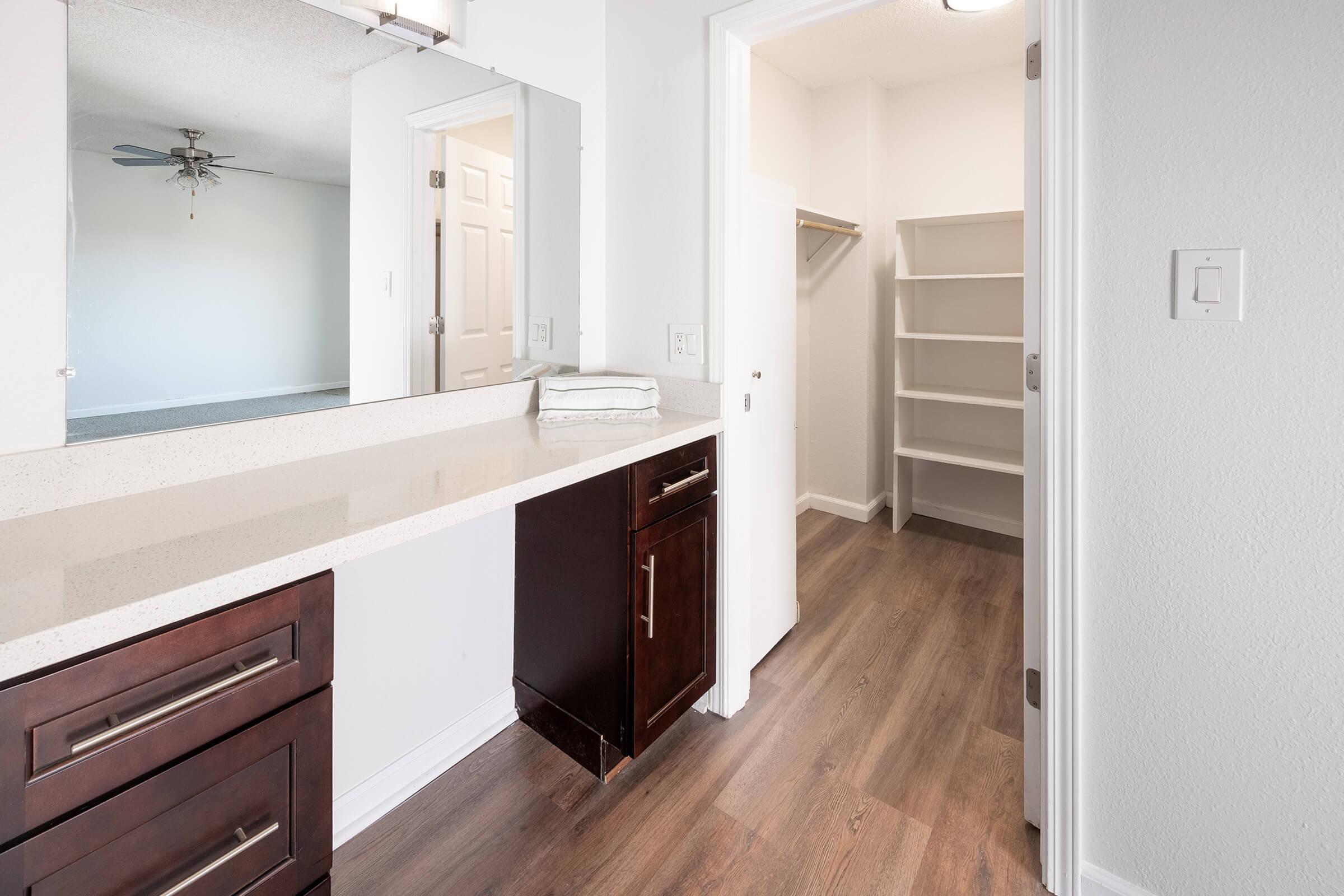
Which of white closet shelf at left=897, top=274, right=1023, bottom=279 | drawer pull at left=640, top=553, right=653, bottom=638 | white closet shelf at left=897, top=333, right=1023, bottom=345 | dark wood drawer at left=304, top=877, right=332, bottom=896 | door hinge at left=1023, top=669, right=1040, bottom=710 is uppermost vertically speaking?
white closet shelf at left=897, top=274, right=1023, bottom=279

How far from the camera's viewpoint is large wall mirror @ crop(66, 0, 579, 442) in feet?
3.79

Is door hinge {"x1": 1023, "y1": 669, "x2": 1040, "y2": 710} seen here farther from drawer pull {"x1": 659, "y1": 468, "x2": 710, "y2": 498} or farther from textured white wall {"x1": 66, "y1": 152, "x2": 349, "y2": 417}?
textured white wall {"x1": 66, "y1": 152, "x2": 349, "y2": 417}

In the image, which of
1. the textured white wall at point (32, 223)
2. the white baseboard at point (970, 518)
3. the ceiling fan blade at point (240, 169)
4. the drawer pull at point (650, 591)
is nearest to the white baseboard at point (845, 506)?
the white baseboard at point (970, 518)

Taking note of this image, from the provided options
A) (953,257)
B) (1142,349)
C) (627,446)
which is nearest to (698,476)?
(627,446)

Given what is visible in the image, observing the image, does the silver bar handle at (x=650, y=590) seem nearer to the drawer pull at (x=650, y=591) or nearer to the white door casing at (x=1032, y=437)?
the drawer pull at (x=650, y=591)

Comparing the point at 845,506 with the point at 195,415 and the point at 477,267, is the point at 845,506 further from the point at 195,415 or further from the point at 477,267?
the point at 195,415

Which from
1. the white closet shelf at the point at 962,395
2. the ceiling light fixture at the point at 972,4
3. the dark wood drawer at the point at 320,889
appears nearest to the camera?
the dark wood drawer at the point at 320,889

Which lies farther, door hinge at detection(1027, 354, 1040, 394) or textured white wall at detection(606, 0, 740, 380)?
textured white wall at detection(606, 0, 740, 380)

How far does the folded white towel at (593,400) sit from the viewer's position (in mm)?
1828

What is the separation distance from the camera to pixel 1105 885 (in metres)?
1.35

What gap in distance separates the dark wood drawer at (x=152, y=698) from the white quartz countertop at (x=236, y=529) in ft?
0.09

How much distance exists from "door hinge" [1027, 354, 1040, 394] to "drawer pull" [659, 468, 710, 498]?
0.80m

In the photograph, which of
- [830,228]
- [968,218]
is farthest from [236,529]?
[968,218]

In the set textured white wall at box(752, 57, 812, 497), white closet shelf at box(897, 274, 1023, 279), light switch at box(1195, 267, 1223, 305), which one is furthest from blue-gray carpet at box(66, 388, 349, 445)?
white closet shelf at box(897, 274, 1023, 279)
